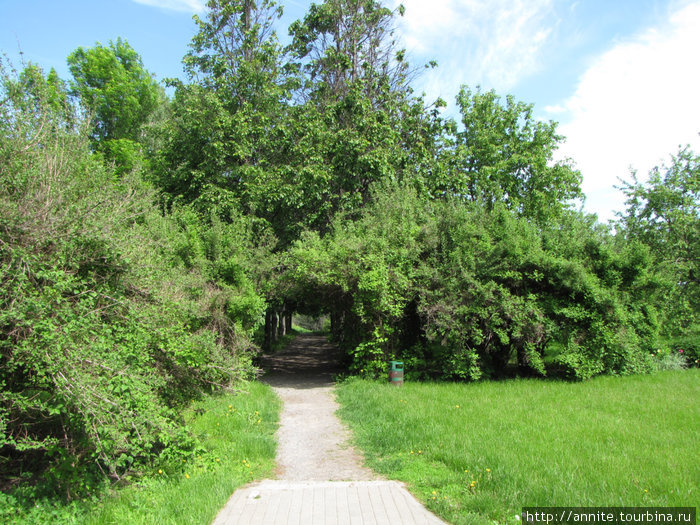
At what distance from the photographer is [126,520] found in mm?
4781

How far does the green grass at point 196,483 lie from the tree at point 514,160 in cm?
1812

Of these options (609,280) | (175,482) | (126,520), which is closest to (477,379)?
(609,280)

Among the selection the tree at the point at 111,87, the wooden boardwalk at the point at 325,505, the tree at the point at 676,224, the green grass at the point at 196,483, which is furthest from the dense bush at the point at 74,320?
the tree at the point at 111,87

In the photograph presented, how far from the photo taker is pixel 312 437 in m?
8.21

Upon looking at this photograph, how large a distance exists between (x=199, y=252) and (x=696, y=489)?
11061mm

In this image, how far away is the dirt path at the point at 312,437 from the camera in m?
6.45

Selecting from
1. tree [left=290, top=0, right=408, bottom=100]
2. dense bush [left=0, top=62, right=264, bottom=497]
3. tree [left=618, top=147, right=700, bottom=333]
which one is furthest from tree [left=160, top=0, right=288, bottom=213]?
tree [left=618, top=147, right=700, bottom=333]

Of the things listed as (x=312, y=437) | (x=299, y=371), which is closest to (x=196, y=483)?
(x=312, y=437)

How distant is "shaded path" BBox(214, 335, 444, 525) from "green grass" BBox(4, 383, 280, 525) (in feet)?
0.69

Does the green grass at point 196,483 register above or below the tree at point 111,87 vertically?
below

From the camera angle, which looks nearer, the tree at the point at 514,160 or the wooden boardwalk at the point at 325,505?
the wooden boardwalk at the point at 325,505

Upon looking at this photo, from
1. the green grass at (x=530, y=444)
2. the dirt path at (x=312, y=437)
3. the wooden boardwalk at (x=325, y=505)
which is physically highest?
the green grass at (x=530, y=444)

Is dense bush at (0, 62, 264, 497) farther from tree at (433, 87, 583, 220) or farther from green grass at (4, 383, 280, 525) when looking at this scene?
tree at (433, 87, 583, 220)

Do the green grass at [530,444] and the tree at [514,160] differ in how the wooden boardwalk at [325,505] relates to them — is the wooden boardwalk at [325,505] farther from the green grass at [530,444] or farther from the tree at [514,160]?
the tree at [514,160]
